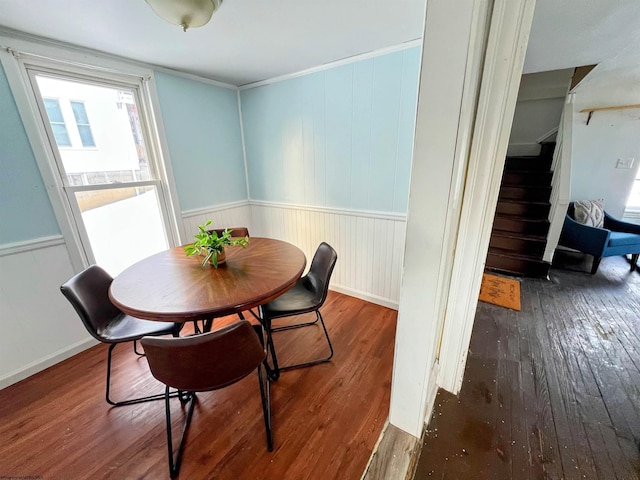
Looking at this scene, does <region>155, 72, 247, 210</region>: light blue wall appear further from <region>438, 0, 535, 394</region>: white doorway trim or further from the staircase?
the staircase

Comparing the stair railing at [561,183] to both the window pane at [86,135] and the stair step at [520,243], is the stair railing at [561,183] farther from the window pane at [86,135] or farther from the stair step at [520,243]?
the window pane at [86,135]

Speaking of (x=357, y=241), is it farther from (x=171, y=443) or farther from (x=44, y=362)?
(x=44, y=362)

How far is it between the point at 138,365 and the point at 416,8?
2981 millimetres

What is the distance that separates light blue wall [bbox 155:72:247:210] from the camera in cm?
238

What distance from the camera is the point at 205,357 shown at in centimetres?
97

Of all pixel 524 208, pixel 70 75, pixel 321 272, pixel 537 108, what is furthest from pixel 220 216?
pixel 537 108

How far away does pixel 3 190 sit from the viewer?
1582 millimetres

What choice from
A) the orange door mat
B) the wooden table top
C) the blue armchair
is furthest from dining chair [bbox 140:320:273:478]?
the blue armchair

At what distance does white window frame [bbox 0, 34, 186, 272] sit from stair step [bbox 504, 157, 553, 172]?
4.36 m

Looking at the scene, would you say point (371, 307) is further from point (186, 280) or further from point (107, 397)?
point (107, 397)

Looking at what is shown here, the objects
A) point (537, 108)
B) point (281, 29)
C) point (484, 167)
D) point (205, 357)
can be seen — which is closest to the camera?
point (205, 357)

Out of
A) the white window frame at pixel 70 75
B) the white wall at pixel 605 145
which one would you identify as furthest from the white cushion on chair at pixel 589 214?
the white window frame at pixel 70 75

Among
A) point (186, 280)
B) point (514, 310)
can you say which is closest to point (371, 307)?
point (514, 310)

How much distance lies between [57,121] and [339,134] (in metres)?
2.19
